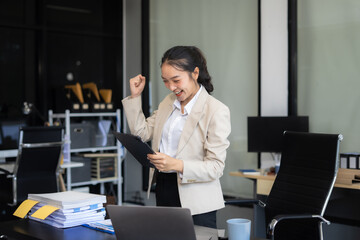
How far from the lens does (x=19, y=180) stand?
4.30 meters

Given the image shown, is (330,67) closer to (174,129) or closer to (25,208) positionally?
(174,129)

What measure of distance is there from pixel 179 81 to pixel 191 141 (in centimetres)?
28

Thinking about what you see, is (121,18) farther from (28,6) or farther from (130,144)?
(130,144)

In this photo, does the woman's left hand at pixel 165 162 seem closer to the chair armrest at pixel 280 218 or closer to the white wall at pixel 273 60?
the chair armrest at pixel 280 218

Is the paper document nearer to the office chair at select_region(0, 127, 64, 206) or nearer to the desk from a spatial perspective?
the desk

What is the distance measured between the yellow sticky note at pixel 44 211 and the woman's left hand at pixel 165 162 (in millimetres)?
441

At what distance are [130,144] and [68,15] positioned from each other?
4407 mm

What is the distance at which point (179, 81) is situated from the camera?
7.13 ft

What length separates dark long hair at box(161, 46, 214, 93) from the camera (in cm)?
218

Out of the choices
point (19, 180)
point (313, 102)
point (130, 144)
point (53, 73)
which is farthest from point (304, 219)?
point (53, 73)

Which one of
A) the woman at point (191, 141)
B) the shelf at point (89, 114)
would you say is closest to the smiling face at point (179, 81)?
the woman at point (191, 141)

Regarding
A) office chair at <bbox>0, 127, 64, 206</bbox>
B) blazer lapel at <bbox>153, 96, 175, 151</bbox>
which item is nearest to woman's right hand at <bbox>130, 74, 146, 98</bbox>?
blazer lapel at <bbox>153, 96, 175, 151</bbox>

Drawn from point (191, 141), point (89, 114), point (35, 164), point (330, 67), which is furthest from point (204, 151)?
point (89, 114)

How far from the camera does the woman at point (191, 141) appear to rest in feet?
6.80
